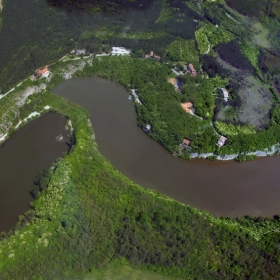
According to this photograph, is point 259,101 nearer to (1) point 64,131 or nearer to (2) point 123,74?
(2) point 123,74

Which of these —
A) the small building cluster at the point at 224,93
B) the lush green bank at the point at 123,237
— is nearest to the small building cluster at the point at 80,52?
the small building cluster at the point at 224,93

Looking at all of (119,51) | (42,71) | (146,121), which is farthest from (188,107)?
(42,71)

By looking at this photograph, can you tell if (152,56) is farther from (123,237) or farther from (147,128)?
(123,237)

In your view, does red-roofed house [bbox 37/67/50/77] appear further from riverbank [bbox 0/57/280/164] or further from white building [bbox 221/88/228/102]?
white building [bbox 221/88/228/102]

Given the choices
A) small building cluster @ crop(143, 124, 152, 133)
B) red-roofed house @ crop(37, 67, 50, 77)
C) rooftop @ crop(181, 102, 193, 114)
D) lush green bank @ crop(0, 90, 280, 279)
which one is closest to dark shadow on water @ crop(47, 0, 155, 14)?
red-roofed house @ crop(37, 67, 50, 77)

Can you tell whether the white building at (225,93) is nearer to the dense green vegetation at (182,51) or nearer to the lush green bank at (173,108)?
the lush green bank at (173,108)

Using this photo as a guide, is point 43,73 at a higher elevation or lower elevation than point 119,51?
higher
